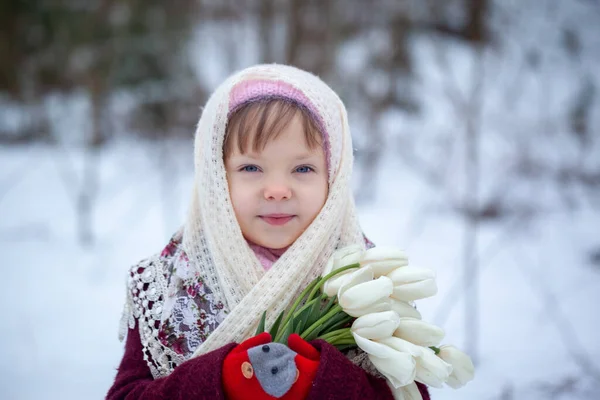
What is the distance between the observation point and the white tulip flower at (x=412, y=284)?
966 mm

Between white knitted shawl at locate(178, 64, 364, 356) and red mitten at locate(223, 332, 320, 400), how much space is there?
120mm

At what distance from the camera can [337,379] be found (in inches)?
36.7

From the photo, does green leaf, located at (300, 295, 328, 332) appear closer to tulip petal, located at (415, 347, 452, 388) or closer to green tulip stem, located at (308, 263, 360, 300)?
green tulip stem, located at (308, 263, 360, 300)

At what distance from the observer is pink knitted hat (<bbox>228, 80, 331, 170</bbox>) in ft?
3.65

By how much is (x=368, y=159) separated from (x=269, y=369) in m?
4.09

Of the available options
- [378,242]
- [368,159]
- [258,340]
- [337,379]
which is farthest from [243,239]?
[368,159]

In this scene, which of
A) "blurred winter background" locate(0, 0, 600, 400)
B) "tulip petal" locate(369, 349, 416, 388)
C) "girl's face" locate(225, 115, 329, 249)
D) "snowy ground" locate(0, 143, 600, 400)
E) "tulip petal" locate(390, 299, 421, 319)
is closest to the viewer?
"tulip petal" locate(369, 349, 416, 388)

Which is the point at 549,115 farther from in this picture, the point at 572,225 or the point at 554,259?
the point at 554,259

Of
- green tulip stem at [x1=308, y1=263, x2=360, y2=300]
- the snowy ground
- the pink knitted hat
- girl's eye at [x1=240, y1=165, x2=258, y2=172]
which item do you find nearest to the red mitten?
green tulip stem at [x1=308, y1=263, x2=360, y2=300]

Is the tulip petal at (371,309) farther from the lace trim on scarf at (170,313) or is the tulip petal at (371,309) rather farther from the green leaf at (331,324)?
the lace trim on scarf at (170,313)

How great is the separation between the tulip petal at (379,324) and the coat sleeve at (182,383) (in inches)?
10.9

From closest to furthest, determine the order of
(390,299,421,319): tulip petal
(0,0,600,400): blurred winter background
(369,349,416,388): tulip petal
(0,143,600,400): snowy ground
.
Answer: (369,349,416,388): tulip petal → (390,299,421,319): tulip petal → (0,143,600,400): snowy ground → (0,0,600,400): blurred winter background

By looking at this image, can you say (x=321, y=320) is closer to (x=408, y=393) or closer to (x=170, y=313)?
(x=408, y=393)

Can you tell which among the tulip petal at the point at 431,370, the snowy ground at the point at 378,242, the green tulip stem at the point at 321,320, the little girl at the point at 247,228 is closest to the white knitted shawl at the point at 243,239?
the little girl at the point at 247,228
